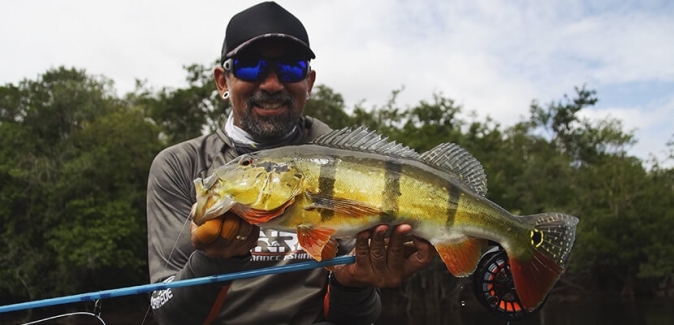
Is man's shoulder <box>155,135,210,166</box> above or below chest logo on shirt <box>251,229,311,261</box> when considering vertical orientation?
above

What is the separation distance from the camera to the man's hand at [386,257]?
2.67 meters

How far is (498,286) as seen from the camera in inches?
129

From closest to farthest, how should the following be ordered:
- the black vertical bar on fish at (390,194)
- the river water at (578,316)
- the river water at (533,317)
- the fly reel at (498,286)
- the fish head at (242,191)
→ the fish head at (242,191)
the black vertical bar on fish at (390,194)
the fly reel at (498,286)
the river water at (533,317)
the river water at (578,316)

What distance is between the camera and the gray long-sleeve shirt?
3.26 metres

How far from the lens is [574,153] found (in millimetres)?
50031

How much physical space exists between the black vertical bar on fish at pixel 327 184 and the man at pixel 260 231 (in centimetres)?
61

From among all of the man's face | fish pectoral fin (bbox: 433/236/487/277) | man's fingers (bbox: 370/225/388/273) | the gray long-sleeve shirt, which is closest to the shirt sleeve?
the gray long-sleeve shirt

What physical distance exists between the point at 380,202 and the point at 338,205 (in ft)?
0.63

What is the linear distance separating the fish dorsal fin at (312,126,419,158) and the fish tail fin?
2.21 feet

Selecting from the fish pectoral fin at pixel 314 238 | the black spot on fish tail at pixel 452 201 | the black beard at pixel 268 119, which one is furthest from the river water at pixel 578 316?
the fish pectoral fin at pixel 314 238

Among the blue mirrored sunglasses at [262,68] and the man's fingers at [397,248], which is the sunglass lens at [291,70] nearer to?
the blue mirrored sunglasses at [262,68]

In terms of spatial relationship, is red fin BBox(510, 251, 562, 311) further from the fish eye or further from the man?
the fish eye

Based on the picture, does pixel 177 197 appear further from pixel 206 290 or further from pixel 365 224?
pixel 365 224

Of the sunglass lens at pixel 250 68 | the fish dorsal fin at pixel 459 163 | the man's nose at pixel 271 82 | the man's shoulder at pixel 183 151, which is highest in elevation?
the sunglass lens at pixel 250 68
